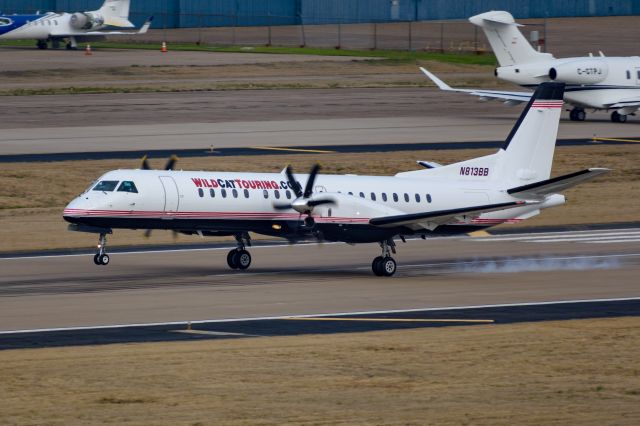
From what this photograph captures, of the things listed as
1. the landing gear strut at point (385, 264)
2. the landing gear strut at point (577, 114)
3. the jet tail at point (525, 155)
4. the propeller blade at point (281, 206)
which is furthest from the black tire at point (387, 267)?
the landing gear strut at point (577, 114)

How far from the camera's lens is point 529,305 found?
32.5m

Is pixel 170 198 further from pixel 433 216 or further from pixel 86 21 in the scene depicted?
pixel 86 21

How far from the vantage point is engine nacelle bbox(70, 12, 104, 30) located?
416 ft

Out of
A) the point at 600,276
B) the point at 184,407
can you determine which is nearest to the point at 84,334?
the point at 184,407

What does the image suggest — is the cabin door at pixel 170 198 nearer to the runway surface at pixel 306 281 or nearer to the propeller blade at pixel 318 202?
the runway surface at pixel 306 281

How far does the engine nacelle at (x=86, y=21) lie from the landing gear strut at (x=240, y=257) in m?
92.7

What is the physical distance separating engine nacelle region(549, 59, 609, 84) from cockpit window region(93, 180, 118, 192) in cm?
4348

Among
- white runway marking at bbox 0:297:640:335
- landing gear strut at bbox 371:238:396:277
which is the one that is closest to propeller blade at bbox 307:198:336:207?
landing gear strut at bbox 371:238:396:277

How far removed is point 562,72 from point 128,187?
44073 millimetres

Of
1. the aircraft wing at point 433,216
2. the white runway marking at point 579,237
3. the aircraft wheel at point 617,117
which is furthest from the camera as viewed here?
the aircraft wheel at point 617,117

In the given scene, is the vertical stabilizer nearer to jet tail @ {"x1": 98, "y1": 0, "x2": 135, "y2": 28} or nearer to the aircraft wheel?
the aircraft wheel

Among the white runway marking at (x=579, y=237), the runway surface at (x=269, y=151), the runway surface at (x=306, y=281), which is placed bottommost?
the white runway marking at (x=579, y=237)

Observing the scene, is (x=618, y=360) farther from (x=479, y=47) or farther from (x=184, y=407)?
(x=479, y=47)

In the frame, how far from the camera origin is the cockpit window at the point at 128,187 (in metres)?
35.8
